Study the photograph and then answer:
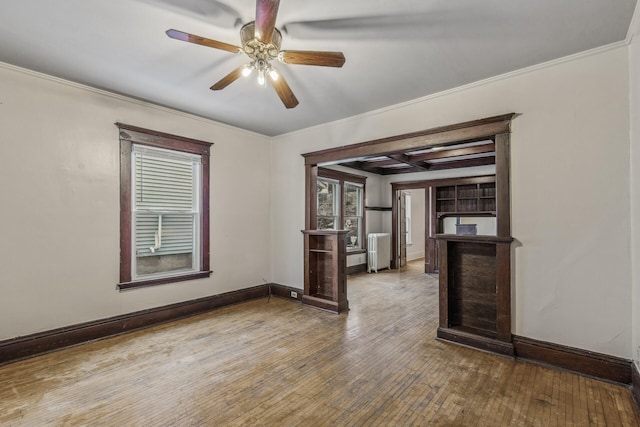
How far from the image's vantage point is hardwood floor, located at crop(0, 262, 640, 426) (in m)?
2.03

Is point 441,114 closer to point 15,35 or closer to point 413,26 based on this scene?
point 413,26

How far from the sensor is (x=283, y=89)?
2.61 m

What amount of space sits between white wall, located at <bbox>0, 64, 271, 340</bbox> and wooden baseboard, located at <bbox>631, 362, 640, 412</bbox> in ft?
14.8

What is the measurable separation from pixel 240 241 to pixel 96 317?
2.01 m

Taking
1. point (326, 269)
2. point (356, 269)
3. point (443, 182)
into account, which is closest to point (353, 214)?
point (356, 269)

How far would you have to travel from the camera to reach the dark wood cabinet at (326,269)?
4.30 meters

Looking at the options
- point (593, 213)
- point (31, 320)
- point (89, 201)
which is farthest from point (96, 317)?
point (593, 213)

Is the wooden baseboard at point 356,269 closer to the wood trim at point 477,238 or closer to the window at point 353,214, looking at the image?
the window at point 353,214

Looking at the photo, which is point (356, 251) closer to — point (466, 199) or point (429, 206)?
point (429, 206)

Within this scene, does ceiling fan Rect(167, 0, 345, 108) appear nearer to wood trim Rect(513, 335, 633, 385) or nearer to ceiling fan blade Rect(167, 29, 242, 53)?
ceiling fan blade Rect(167, 29, 242, 53)

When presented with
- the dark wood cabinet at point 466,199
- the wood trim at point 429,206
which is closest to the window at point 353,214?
the wood trim at point 429,206

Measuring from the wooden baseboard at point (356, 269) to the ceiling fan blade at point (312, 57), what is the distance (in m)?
5.38

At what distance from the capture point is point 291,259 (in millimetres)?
4977

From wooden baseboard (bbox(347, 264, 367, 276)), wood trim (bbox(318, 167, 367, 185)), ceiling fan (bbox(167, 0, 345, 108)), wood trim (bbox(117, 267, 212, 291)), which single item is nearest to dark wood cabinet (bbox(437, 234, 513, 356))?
A: ceiling fan (bbox(167, 0, 345, 108))
